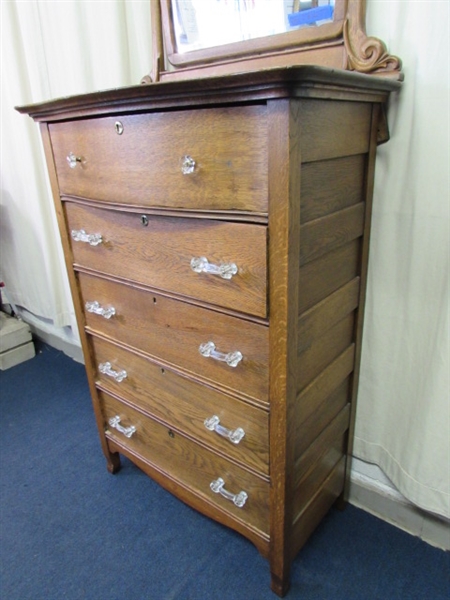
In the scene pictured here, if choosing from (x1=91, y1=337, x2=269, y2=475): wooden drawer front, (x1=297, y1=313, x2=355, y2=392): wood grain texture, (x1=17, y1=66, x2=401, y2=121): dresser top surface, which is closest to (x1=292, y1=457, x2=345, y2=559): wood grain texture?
(x1=91, y1=337, x2=269, y2=475): wooden drawer front

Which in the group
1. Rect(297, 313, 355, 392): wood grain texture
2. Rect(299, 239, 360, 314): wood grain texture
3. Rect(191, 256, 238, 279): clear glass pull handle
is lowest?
Rect(297, 313, 355, 392): wood grain texture

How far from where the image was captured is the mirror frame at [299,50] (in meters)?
0.92

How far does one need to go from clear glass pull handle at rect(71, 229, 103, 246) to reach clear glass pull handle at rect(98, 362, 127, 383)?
375 millimetres

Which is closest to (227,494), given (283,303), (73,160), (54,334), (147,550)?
(147,550)

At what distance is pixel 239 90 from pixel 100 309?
732 millimetres

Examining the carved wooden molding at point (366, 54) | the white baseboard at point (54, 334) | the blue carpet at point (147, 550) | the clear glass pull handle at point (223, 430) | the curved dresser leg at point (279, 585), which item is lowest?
the blue carpet at point (147, 550)

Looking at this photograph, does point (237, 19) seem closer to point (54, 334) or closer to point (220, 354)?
point (220, 354)

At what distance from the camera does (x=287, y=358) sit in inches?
32.8

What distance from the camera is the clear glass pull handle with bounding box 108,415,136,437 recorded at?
133 centimetres

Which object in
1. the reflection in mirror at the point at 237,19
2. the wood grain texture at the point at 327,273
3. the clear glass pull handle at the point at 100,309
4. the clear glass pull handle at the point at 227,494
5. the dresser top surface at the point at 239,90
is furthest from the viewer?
the clear glass pull handle at the point at 100,309

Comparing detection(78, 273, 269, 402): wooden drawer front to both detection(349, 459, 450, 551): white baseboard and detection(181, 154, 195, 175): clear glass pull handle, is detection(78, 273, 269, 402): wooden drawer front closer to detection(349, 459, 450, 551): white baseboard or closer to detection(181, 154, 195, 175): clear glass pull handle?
detection(181, 154, 195, 175): clear glass pull handle

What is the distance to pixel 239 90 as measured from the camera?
0.69 metres

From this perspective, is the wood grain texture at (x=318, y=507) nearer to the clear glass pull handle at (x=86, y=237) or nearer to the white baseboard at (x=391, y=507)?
the white baseboard at (x=391, y=507)

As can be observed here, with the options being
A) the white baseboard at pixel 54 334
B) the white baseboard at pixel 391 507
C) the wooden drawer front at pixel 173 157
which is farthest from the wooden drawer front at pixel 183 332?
the white baseboard at pixel 54 334
